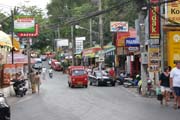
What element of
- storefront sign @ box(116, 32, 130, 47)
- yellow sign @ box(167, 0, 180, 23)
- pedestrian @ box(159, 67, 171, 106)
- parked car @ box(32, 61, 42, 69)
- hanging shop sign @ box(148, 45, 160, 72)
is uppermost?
yellow sign @ box(167, 0, 180, 23)

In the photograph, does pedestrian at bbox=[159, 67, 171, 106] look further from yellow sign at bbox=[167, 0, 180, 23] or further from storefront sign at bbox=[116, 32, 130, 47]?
storefront sign at bbox=[116, 32, 130, 47]

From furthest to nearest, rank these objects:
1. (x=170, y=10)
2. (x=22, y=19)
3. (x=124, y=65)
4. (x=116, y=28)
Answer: (x=124, y=65) < (x=116, y=28) < (x=22, y=19) < (x=170, y=10)

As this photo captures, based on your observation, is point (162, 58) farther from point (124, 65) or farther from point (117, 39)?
point (124, 65)

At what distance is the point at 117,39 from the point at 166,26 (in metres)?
29.6

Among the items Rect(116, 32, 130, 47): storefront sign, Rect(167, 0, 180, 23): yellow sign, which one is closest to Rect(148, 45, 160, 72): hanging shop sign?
Rect(167, 0, 180, 23): yellow sign

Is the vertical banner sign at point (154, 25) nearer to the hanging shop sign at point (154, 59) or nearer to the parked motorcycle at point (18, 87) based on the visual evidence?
the hanging shop sign at point (154, 59)

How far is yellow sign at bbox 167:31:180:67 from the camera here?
32.3 meters

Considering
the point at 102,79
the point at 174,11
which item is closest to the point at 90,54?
the point at 102,79

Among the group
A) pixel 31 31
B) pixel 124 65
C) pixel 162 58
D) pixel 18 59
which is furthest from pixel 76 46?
pixel 162 58

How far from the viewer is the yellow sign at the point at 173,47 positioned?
3228 centimetres

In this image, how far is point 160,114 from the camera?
62.0 ft

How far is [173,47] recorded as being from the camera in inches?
1277

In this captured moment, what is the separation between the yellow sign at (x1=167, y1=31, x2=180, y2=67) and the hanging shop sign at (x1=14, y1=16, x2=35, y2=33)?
20.8 meters

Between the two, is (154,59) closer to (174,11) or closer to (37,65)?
(174,11)
